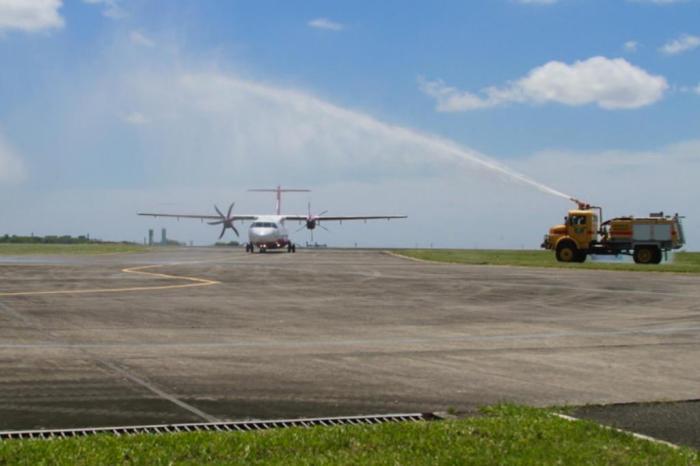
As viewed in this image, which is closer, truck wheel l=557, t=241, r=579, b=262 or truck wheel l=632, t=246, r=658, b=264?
truck wheel l=632, t=246, r=658, b=264

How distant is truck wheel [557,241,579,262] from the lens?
5066 centimetres

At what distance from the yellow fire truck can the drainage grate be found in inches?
1768

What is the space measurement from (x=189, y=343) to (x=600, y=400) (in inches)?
246

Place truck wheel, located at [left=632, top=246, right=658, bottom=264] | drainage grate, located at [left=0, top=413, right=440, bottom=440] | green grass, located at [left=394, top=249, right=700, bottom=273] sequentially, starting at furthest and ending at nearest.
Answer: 1. truck wheel, located at [left=632, top=246, right=658, bottom=264]
2. green grass, located at [left=394, top=249, right=700, bottom=273]
3. drainage grate, located at [left=0, top=413, right=440, bottom=440]

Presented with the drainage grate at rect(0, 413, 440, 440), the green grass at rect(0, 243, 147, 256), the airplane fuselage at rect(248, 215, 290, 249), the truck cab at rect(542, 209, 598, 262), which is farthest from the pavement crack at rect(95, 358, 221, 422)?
the airplane fuselage at rect(248, 215, 290, 249)

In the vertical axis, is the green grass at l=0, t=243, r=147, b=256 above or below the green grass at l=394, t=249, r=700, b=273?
above

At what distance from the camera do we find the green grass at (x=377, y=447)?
5.95 meters

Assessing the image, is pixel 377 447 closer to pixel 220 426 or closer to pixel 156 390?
pixel 220 426

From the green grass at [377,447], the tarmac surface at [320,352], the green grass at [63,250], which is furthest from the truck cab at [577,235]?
the green grass at [377,447]

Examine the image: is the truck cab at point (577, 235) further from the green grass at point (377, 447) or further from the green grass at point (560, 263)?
the green grass at point (377, 447)

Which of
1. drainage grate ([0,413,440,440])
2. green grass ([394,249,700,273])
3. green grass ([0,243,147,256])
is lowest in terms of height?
drainage grate ([0,413,440,440])

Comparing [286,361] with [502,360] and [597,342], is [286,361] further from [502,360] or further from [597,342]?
[597,342]

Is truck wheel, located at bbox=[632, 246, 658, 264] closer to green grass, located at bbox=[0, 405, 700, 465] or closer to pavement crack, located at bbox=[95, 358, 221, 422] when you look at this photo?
A: pavement crack, located at bbox=[95, 358, 221, 422]

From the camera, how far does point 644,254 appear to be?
49.4 meters
